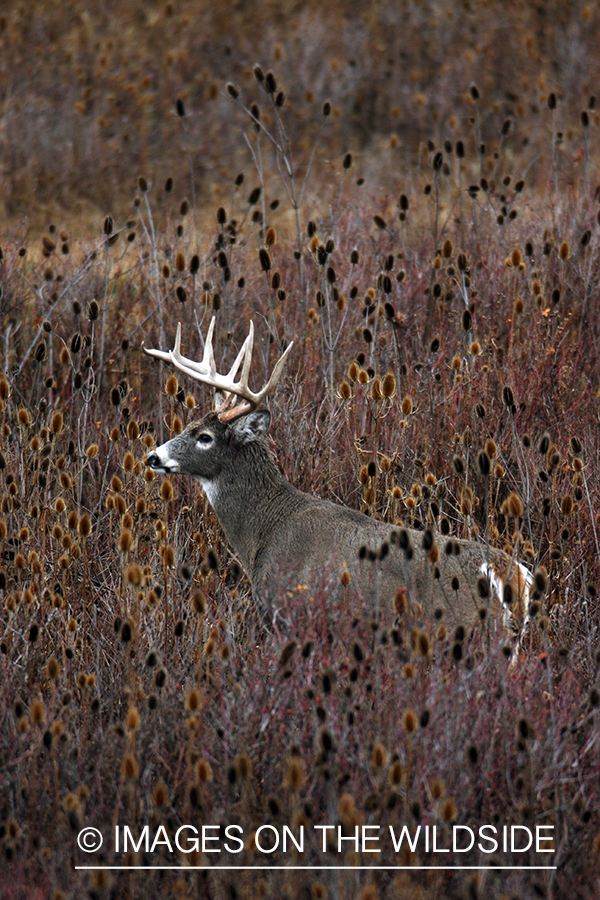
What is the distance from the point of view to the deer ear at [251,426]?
432 cm

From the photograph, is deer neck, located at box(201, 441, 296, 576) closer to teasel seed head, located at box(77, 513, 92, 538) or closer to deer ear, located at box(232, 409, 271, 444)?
deer ear, located at box(232, 409, 271, 444)

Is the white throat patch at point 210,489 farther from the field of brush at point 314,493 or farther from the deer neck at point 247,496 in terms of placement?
the field of brush at point 314,493

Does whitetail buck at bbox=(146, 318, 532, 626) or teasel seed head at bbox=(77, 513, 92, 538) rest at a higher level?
teasel seed head at bbox=(77, 513, 92, 538)

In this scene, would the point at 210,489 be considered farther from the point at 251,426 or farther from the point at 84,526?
the point at 84,526

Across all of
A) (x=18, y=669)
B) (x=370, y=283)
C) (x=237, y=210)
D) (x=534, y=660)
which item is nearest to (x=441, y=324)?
(x=370, y=283)

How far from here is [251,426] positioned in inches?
171

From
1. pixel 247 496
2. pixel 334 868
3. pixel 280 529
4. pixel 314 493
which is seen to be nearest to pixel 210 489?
pixel 247 496

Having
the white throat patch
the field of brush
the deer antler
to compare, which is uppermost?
the deer antler

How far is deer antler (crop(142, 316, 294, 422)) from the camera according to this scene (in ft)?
13.6

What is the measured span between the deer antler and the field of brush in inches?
5.9

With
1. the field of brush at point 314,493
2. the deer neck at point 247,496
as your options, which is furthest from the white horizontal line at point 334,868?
the deer neck at point 247,496

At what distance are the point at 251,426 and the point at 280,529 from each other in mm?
540

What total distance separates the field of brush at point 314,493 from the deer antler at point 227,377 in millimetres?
149

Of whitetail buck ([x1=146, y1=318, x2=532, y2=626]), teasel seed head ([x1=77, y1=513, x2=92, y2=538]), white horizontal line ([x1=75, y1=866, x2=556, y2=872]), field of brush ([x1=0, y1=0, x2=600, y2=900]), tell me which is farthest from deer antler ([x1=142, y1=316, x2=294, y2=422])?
white horizontal line ([x1=75, y1=866, x2=556, y2=872])
